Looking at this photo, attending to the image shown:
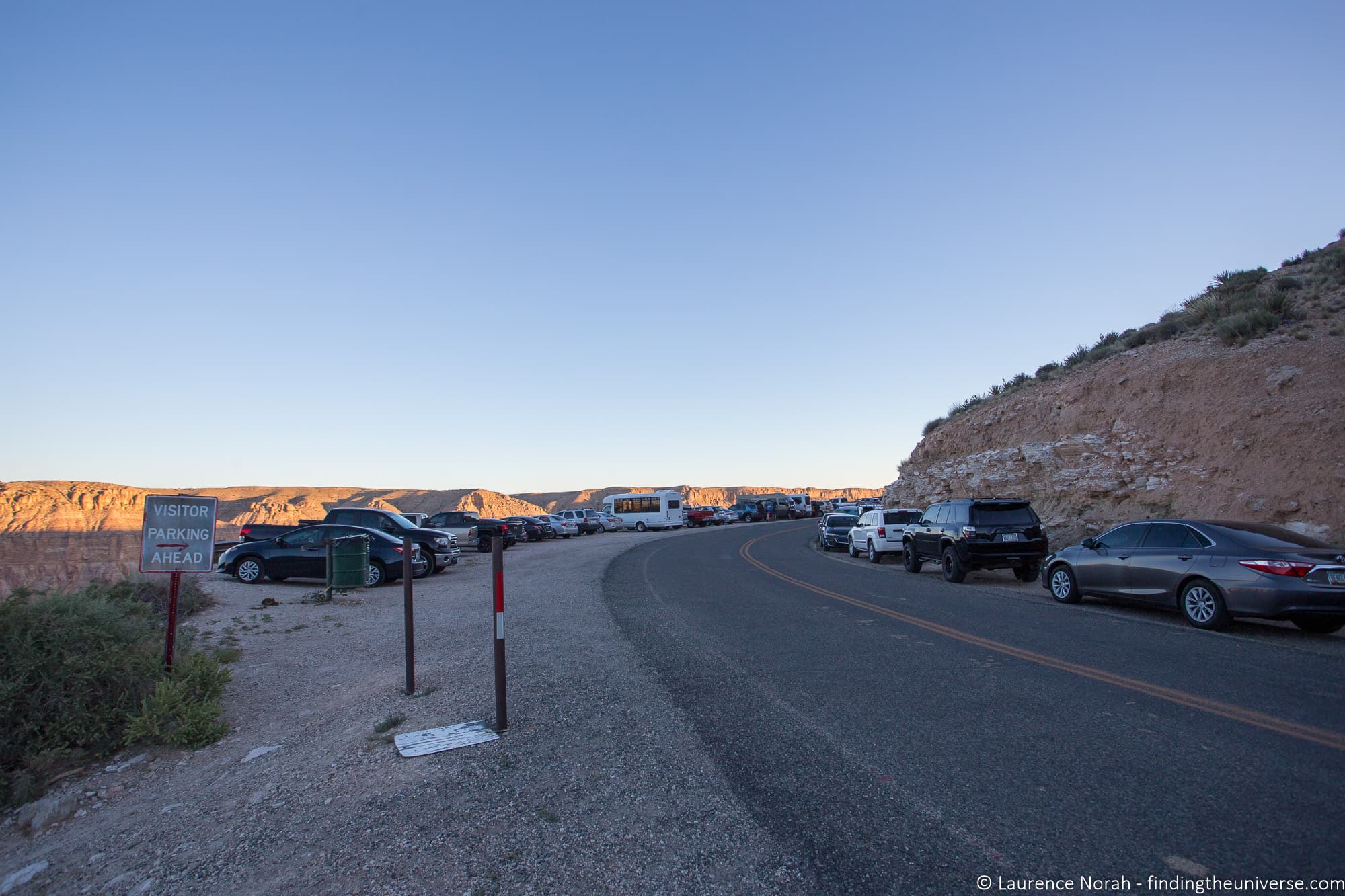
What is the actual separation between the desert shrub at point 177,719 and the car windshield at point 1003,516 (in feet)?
45.2

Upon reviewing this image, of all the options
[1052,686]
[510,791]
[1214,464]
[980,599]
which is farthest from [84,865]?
[1214,464]

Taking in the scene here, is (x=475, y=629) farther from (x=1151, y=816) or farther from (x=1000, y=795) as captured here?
(x=1151, y=816)

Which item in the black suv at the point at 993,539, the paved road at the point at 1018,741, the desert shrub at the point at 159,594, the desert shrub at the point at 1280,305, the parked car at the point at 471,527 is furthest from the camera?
the parked car at the point at 471,527

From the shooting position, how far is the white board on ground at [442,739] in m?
5.16

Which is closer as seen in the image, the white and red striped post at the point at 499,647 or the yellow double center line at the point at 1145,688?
the yellow double center line at the point at 1145,688

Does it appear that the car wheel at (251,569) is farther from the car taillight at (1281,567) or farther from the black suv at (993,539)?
the car taillight at (1281,567)

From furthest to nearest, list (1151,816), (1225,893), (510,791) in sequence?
(510,791)
(1151,816)
(1225,893)

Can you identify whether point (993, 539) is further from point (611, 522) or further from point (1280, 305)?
point (611, 522)

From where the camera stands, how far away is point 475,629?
10141 millimetres

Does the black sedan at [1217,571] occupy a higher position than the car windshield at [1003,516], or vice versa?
the car windshield at [1003,516]

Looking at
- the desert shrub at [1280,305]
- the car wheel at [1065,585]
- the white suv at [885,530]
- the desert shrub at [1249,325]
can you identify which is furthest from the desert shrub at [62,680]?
the desert shrub at [1280,305]

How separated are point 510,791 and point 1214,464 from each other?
19.4m

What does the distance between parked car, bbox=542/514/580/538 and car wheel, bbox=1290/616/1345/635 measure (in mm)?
38390

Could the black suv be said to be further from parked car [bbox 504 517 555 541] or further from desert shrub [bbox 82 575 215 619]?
parked car [bbox 504 517 555 541]
